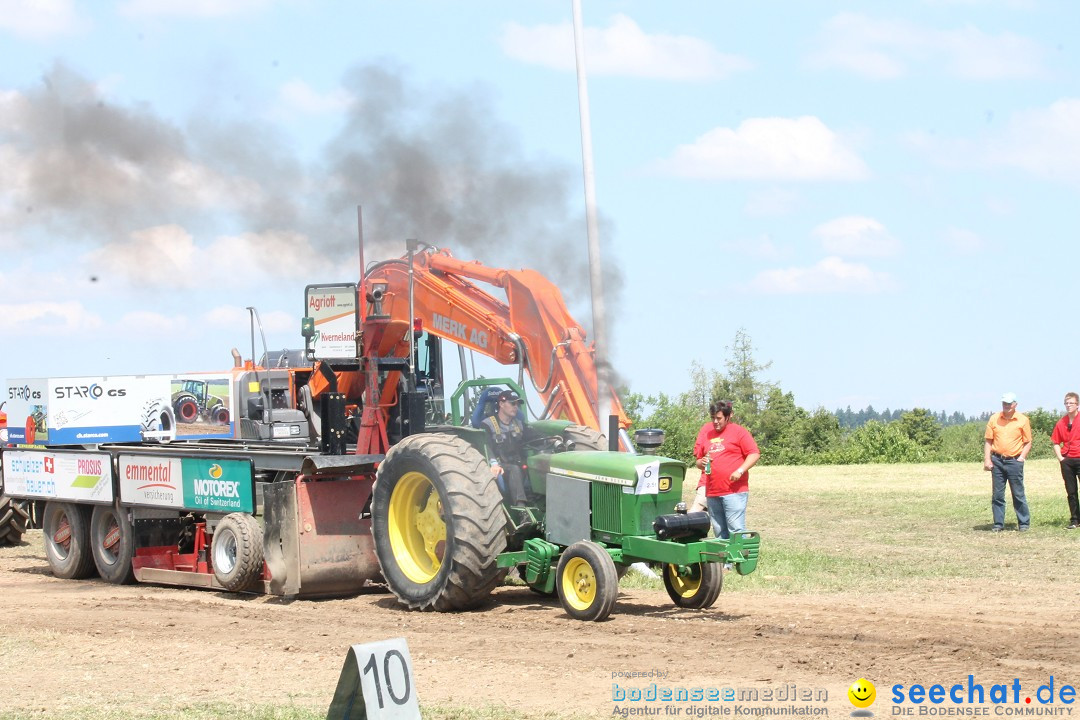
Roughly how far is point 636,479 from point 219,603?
14.0ft

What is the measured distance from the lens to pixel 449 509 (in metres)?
10.8

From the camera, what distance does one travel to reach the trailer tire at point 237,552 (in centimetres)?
1245

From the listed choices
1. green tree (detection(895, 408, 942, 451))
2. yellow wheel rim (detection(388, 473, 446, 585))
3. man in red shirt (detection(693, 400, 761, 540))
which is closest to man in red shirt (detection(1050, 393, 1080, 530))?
man in red shirt (detection(693, 400, 761, 540))

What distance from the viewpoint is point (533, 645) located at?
30.2 ft

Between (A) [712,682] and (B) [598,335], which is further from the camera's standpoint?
(B) [598,335]

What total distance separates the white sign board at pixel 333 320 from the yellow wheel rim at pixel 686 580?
4314 mm

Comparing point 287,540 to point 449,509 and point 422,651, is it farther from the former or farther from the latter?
point 422,651

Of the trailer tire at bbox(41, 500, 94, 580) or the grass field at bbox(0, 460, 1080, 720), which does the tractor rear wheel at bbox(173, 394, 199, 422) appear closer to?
the trailer tire at bbox(41, 500, 94, 580)

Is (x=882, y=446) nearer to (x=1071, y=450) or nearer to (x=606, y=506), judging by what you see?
(x=1071, y=450)

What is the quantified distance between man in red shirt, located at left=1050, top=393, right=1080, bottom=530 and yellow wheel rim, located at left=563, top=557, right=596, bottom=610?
8667mm

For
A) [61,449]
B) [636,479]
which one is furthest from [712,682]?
[61,449]

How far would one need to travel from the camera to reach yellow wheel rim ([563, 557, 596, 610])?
10.4 m

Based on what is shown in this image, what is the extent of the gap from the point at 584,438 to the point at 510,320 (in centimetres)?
321

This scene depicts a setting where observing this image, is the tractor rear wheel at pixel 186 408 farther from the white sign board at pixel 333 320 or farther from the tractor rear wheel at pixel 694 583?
the tractor rear wheel at pixel 694 583
